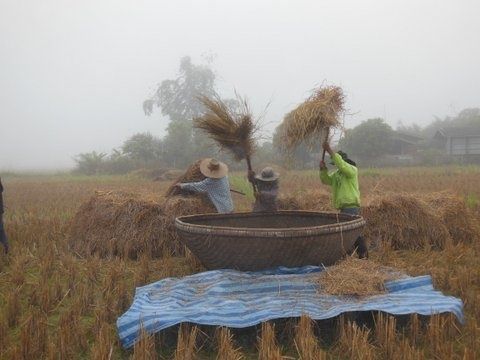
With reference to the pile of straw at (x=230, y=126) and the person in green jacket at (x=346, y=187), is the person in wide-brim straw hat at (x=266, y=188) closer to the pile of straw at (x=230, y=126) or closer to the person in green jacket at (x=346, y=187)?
the pile of straw at (x=230, y=126)

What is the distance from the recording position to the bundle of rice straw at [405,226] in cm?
607

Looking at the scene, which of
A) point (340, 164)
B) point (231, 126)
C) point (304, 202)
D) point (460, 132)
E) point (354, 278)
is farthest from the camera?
point (460, 132)

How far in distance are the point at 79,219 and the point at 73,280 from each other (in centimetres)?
184

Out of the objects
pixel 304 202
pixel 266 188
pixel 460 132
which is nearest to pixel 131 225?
pixel 266 188

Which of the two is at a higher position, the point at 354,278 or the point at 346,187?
the point at 346,187

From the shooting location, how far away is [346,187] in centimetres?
512

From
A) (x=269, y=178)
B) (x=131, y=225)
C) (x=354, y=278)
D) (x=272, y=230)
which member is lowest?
(x=354, y=278)

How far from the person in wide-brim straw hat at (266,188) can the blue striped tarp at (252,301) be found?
4.60 feet

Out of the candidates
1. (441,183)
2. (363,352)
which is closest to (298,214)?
(363,352)

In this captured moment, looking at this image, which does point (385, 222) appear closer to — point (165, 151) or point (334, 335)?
point (334, 335)

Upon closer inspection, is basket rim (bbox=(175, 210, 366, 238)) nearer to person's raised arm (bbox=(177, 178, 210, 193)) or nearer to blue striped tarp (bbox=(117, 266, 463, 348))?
blue striped tarp (bbox=(117, 266, 463, 348))

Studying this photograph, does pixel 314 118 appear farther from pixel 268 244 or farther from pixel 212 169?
pixel 212 169

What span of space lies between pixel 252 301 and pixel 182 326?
0.59 m

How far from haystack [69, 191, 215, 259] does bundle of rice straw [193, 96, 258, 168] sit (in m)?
1.09
